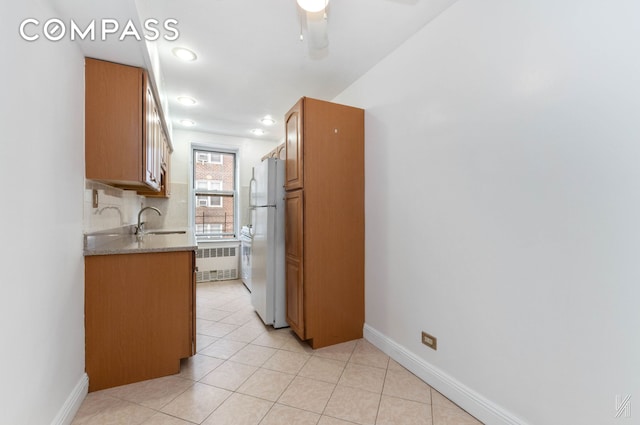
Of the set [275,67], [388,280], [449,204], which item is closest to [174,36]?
[275,67]

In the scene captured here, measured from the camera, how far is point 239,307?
342cm

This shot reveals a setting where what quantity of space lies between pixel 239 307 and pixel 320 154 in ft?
7.34

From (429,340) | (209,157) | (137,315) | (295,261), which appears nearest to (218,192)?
(209,157)

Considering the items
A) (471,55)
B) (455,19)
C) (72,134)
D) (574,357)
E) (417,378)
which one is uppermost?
(455,19)

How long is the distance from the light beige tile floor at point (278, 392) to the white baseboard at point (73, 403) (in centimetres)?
5

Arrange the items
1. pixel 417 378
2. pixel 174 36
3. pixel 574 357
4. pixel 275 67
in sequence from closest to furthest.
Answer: pixel 574 357 → pixel 417 378 → pixel 174 36 → pixel 275 67

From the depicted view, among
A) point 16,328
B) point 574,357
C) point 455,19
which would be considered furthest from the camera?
point 455,19

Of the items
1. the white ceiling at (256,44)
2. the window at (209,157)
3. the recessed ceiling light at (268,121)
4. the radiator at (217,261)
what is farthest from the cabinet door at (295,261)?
the window at (209,157)

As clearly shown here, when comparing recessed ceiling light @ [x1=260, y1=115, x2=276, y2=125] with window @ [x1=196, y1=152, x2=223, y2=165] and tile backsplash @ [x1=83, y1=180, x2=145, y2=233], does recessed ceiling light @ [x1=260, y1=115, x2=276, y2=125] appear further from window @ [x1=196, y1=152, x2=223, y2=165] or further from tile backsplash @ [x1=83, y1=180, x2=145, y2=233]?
tile backsplash @ [x1=83, y1=180, x2=145, y2=233]

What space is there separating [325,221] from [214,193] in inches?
127

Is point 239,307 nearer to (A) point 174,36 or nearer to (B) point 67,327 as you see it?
(B) point 67,327

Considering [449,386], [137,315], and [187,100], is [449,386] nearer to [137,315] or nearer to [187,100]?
[137,315]

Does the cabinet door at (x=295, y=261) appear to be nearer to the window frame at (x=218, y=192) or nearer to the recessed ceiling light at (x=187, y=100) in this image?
the recessed ceiling light at (x=187, y=100)

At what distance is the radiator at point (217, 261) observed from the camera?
4.57 meters
